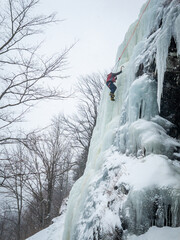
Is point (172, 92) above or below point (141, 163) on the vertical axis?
above

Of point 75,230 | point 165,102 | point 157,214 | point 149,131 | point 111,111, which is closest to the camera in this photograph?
point 157,214

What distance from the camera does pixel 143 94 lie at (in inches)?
131

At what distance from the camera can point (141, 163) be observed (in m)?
2.53

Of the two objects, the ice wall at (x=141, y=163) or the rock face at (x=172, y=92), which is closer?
the ice wall at (x=141, y=163)

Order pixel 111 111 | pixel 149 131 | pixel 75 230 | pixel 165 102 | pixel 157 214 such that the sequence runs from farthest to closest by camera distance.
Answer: pixel 111 111 < pixel 165 102 < pixel 75 230 < pixel 149 131 < pixel 157 214

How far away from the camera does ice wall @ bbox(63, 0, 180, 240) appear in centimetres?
196

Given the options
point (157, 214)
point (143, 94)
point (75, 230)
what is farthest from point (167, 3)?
point (75, 230)

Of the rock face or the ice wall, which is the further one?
the rock face

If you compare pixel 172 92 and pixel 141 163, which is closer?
pixel 141 163

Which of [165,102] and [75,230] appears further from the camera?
[165,102]

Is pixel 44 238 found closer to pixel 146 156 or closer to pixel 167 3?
pixel 146 156

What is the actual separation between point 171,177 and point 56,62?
3.76m

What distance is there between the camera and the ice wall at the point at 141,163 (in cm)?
196

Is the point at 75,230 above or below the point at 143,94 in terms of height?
below
